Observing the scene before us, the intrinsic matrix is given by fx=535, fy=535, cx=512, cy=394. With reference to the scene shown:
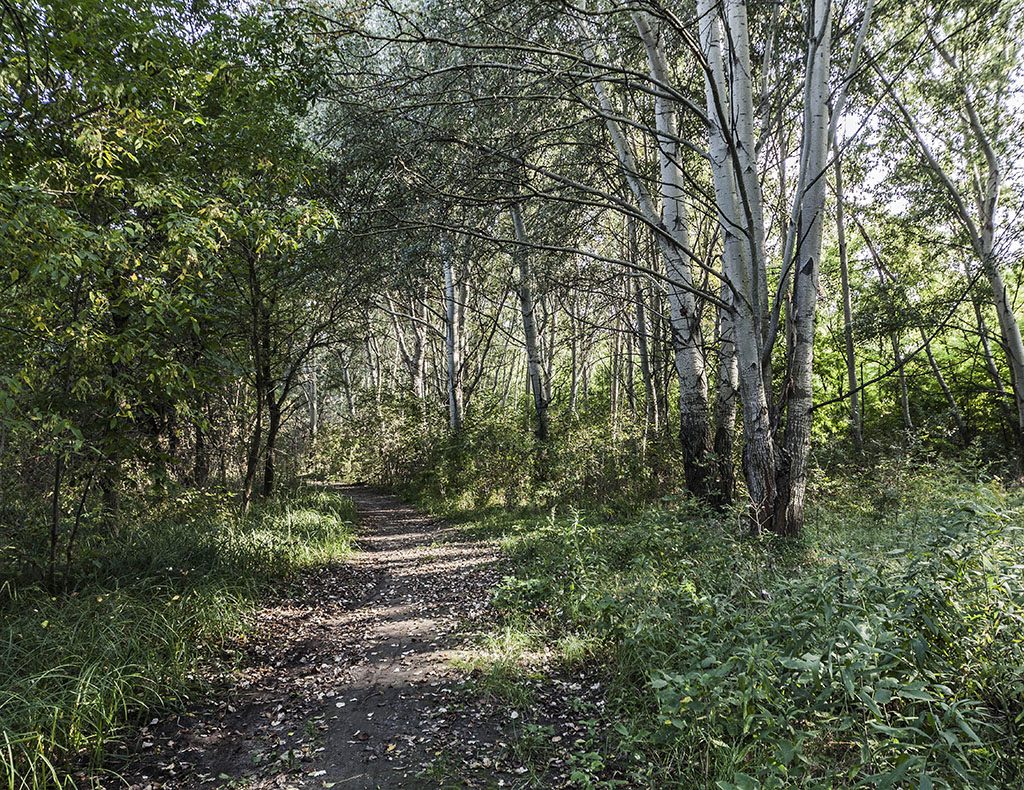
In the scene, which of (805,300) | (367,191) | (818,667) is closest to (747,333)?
(805,300)

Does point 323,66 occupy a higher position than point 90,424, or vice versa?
point 323,66

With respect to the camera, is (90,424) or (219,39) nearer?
(90,424)

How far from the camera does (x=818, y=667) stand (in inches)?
86.0

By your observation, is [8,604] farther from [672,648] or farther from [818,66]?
[818,66]

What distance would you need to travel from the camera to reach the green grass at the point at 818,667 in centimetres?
222

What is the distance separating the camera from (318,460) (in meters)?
23.8

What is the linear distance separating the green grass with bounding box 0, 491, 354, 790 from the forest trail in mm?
293

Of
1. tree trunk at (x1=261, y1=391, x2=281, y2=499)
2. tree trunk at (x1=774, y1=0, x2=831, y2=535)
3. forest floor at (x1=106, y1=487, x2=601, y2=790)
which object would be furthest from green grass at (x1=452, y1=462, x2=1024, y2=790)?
tree trunk at (x1=261, y1=391, x2=281, y2=499)

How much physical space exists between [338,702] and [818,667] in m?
3.38

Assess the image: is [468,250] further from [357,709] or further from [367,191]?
[357,709]

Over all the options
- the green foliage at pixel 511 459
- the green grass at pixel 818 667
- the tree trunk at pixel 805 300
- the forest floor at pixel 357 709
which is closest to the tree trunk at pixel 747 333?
the tree trunk at pixel 805 300

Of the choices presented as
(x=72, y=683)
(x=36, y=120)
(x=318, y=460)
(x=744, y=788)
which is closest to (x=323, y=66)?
(x=36, y=120)

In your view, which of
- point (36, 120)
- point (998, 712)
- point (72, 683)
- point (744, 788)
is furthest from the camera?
point (36, 120)

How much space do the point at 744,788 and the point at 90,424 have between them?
19.4 feet
